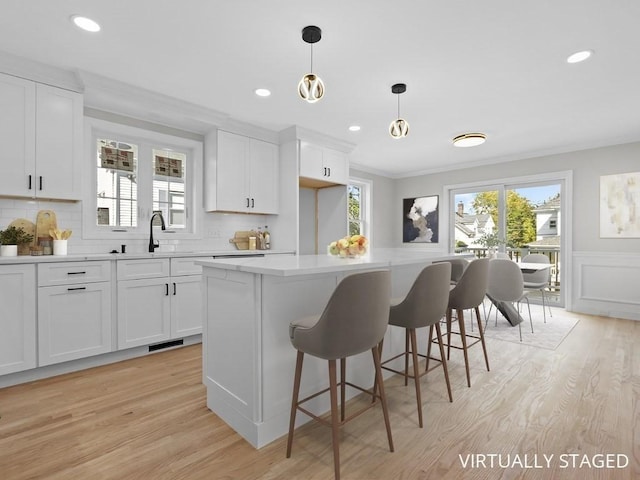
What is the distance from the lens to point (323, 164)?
4824 millimetres

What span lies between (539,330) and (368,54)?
12.3ft

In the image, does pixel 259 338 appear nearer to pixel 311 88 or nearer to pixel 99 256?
pixel 311 88

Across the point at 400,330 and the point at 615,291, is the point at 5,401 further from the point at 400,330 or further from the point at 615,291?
the point at 615,291

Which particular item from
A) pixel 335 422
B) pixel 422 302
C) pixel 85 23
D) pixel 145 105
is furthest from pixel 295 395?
pixel 145 105

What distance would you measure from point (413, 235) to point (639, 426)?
205 inches

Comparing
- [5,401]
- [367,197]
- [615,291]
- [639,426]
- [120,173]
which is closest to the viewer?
[639,426]

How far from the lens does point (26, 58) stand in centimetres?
268

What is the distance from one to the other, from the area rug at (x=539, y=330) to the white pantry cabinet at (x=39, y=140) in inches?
182

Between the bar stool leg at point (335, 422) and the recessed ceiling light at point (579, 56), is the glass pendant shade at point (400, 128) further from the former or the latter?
the bar stool leg at point (335, 422)

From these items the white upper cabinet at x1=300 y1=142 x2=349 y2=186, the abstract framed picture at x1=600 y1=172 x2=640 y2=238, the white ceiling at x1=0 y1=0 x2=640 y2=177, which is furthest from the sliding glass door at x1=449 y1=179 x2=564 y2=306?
the white upper cabinet at x1=300 y1=142 x2=349 y2=186

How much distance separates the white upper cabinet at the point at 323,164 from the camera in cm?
458

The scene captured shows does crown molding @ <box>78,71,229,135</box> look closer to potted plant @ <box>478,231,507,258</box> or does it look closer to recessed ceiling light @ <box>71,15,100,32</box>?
recessed ceiling light @ <box>71,15,100,32</box>

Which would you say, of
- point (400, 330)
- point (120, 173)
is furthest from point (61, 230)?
point (400, 330)

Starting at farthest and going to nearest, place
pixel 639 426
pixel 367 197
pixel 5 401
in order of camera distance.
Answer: pixel 367 197 → pixel 5 401 → pixel 639 426
